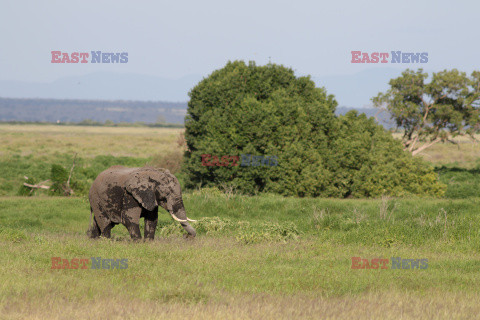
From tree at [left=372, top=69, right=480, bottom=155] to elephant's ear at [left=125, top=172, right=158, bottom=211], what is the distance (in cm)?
3491

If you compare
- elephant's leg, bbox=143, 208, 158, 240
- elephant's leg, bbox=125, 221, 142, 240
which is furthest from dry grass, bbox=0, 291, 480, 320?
elephant's leg, bbox=143, 208, 158, 240

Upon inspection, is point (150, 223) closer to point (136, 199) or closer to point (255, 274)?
point (136, 199)

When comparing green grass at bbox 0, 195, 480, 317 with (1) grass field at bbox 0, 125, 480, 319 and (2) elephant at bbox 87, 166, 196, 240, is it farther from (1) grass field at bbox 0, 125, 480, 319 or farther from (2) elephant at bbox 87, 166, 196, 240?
(2) elephant at bbox 87, 166, 196, 240

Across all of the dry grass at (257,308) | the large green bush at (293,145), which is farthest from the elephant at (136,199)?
the large green bush at (293,145)

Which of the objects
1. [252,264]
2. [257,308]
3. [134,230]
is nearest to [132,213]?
[134,230]

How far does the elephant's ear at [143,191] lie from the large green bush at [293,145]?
17.0 meters

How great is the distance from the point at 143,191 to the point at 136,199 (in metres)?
0.29

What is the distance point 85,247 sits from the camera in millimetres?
13078

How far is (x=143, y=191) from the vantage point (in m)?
14.0

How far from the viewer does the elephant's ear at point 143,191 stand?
45.9 feet

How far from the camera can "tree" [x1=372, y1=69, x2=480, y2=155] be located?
1794 inches

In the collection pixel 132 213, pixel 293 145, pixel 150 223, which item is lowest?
pixel 150 223

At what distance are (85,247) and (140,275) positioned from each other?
2935mm

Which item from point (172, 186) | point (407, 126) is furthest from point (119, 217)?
point (407, 126)
